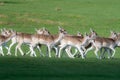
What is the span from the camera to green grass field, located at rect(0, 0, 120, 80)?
52.6ft

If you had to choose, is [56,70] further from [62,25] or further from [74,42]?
[62,25]

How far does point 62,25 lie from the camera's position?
40.5 m

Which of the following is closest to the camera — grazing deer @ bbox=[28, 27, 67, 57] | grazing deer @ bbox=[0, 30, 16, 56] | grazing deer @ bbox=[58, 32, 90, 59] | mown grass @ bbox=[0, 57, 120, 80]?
mown grass @ bbox=[0, 57, 120, 80]

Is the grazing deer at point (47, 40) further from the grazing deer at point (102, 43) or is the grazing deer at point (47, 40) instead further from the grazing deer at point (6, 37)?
the grazing deer at point (102, 43)

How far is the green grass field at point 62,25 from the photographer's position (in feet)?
52.6

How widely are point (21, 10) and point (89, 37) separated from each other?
24.4 metres

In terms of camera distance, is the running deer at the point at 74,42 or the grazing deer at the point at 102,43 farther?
the grazing deer at the point at 102,43

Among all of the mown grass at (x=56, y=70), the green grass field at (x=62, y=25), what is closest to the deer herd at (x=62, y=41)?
the green grass field at (x=62, y=25)

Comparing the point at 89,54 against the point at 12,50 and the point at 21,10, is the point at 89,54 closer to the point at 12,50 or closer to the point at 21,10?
the point at 12,50

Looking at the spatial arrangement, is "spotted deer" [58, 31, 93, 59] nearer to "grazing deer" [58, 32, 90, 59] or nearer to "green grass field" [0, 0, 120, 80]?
"grazing deer" [58, 32, 90, 59]

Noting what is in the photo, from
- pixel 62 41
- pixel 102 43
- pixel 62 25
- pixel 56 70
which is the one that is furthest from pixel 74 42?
pixel 62 25

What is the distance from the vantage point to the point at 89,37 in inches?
970

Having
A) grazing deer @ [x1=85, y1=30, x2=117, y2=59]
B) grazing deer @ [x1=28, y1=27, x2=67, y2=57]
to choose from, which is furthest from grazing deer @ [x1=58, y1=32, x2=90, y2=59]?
grazing deer @ [x1=85, y1=30, x2=117, y2=59]

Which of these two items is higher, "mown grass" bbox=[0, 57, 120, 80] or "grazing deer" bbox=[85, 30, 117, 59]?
"grazing deer" bbox=[85, 30, 117, 59]
